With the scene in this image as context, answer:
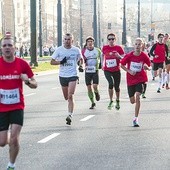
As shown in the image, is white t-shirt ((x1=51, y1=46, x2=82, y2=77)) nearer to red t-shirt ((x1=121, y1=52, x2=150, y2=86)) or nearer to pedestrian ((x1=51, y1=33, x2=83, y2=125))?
pedestrian ((x1=51, y1=33, x2=83, y2=125))

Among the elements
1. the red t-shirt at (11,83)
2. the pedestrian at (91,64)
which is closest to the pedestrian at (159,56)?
the pedestrian at (91,64)

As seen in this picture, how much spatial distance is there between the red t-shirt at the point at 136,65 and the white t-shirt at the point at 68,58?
3.36 feet

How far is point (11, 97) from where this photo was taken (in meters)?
8.16

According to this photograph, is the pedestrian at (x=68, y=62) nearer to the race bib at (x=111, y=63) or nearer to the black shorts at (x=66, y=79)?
the black shorts at (x=66, y=79)

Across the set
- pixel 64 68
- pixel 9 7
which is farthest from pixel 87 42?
pixel 9 7

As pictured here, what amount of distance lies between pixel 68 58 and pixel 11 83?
18.8ft

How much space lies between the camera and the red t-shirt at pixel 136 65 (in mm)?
13523

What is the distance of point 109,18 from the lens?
185 m

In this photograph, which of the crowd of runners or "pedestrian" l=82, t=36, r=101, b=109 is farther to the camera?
"pedestrian" l=82, t=36, r=101, b=109

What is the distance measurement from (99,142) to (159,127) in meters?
2.34

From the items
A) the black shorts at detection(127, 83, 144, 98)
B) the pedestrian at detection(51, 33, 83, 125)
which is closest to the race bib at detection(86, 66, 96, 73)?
the pedestrian at detection(51, 33, 83, 125)

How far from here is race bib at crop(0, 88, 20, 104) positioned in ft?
26.8

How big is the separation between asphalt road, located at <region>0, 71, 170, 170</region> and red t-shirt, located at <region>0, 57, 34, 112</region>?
887mm

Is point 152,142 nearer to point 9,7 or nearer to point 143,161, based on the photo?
point 143,161
